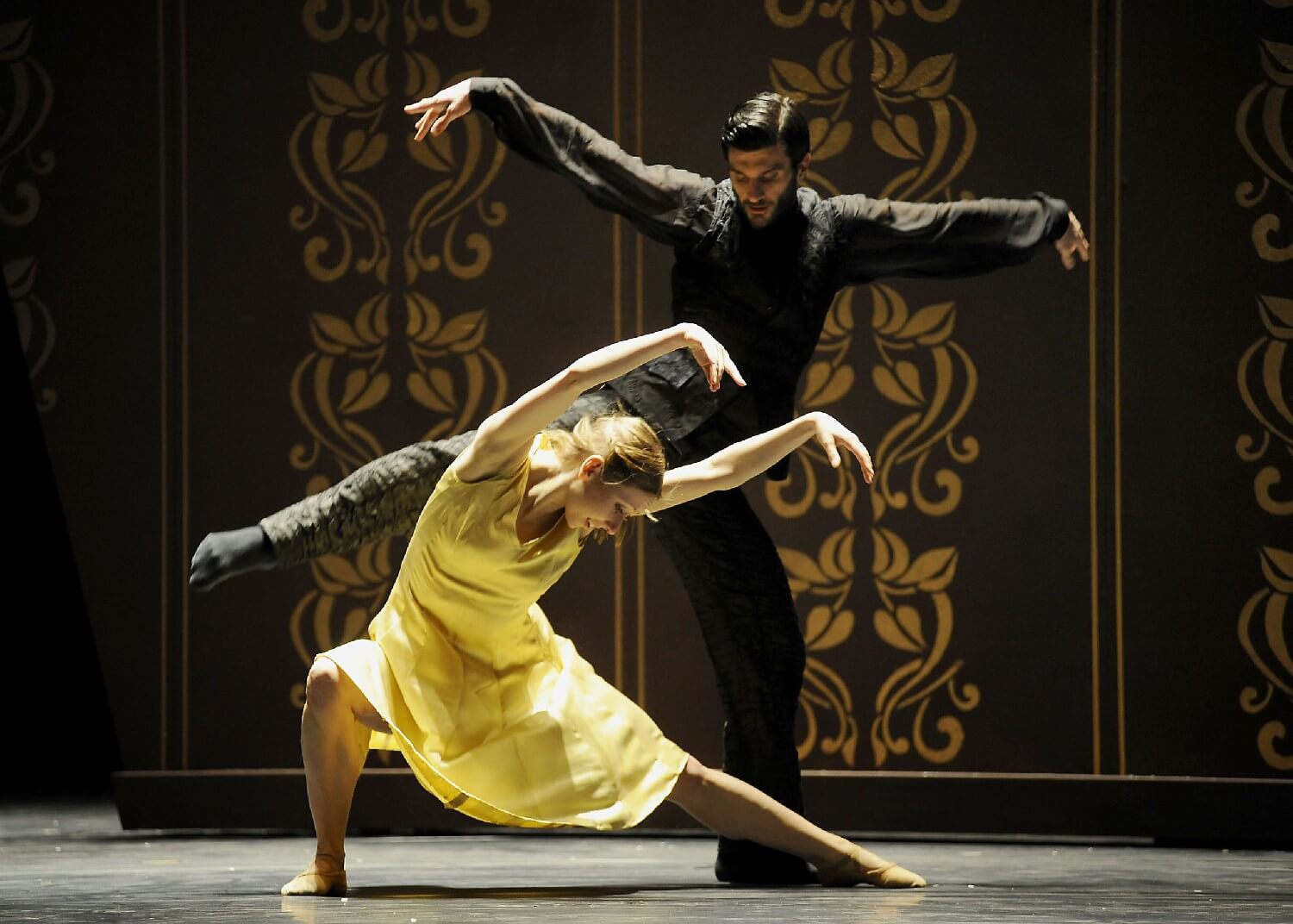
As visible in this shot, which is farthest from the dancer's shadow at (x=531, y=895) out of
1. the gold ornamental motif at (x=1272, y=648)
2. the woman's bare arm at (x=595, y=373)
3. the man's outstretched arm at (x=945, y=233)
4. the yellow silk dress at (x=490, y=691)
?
the gold ornamental motif at (x=1272, y=648)

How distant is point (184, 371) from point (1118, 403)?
88.8 inches

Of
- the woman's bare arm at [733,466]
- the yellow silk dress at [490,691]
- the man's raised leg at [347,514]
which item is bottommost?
the yellow silk dress at [490,691]

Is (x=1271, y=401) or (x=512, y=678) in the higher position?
(x=1271, y=401)

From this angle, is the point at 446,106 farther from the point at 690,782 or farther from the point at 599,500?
the point at 690,782

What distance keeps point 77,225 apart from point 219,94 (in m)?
0.48

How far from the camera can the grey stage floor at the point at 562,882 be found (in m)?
2.66

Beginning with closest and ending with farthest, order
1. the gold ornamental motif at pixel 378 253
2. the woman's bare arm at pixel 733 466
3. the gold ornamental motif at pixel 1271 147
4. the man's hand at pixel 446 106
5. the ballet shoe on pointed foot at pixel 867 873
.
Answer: the woman's bare arm at pixel 733 466, the ballet shoe on pointed foot at pixel 867 873, the man's hand at pixel 446 106, the gold ornamental motif at pixel 1271 147, the gold ornamental motif at pixel 378 253

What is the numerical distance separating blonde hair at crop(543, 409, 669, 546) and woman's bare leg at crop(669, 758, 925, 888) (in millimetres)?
514

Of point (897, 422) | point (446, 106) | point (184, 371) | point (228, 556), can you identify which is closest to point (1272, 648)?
point (897, 422)

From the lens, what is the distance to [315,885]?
292 cm

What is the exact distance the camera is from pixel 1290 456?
13.6 feet

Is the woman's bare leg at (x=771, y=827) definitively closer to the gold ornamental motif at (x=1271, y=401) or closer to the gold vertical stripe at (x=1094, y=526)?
the gold vertical stripe at (x=1094, y=526)

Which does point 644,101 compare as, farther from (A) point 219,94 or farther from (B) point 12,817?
(B) point 12,817

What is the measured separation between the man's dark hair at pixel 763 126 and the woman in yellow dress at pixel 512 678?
50 centimetres
